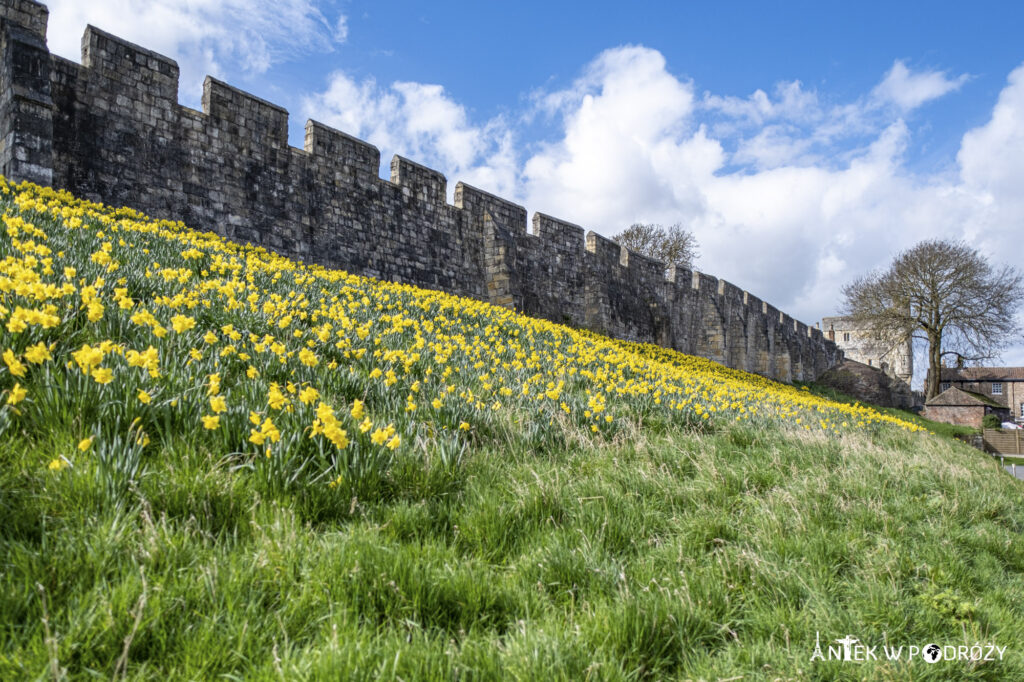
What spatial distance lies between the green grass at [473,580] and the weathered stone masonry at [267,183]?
30.3ft

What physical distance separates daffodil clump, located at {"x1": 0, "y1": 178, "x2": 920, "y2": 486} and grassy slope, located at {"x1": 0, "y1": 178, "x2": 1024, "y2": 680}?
0.08 meters

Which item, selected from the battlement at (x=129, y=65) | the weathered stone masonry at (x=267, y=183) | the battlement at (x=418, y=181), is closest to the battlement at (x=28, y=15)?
the weathered stone masonry at (x=267, y=183)

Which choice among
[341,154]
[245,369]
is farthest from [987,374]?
[245,369]

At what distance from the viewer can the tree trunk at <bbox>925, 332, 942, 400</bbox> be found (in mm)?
32688

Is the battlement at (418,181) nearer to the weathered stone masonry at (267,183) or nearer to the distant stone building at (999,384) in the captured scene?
the weathered stone masonry at (267,183)

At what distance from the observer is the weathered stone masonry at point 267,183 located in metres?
8.63

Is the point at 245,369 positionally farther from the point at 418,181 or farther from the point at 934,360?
the point at 934,360

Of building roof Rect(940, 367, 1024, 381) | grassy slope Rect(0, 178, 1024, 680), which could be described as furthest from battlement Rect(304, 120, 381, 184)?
building roof Rect(940, 367, 1024, 381)

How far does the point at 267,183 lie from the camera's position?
11.7 meters

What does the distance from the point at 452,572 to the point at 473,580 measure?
0.08 m

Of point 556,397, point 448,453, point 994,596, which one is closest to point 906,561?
point 994,596

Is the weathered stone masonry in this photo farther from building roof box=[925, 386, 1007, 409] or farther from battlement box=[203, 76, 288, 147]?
building roof box=[925, 386, 1007, 409]

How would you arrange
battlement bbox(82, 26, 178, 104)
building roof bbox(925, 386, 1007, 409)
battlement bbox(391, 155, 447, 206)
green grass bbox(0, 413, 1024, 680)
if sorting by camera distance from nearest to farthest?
green grass bbox(0, 413, 1024, 680)
battlement bbox(82, 26, 178, 104)
battlement bbox(391, 155, 447, 206)
building roof bbox(925, 386, 1007, 409)

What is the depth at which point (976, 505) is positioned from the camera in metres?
3.88
